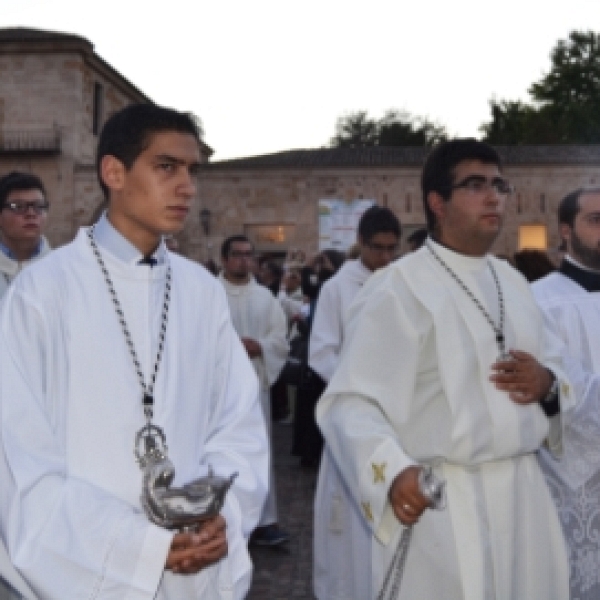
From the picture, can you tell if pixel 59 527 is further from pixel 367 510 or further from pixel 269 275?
pixel 269 275

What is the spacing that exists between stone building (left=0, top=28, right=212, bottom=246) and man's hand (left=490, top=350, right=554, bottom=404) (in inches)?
1226

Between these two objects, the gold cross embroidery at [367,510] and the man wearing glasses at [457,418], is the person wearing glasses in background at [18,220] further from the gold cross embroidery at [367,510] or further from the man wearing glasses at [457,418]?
the gold cross embroidery at [367,510]

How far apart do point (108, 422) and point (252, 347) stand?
480 centimetres

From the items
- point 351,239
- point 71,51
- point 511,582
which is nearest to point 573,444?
point 511,582

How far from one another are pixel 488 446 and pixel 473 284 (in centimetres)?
66

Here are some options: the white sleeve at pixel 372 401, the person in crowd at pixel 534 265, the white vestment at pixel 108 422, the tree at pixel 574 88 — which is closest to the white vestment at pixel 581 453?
the white sleeve at pixel 372 401

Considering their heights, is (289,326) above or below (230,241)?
below


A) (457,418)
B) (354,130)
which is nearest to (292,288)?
(457,418)

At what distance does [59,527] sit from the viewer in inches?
103

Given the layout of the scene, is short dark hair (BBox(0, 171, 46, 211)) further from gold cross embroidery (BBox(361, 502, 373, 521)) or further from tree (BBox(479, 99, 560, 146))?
tree (BBox(479, 99, 560, 146))

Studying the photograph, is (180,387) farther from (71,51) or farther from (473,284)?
(71,51)

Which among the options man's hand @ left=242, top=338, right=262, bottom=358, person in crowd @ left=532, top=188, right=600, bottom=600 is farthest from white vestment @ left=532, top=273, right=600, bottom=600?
A: man's hand @ left=242, top=338, right=262, bottom=358

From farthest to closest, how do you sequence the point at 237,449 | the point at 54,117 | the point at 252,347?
1. the point at 54,117
2. the point at 252,347
3. the point at 237,449

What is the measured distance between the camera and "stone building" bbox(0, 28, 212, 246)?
112 feet
